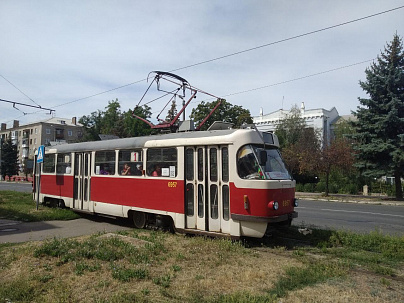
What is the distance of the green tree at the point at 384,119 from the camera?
23.5m

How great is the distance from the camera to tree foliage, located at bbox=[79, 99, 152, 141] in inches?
1967

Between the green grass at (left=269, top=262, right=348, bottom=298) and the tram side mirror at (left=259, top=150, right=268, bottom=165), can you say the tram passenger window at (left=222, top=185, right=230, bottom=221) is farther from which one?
the green grass at (left=269, top=262, right=348, bottom=298)

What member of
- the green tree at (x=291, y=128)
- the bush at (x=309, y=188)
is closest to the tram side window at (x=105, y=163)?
the bush at (x=309, y=188)

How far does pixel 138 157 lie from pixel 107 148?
5.81ft

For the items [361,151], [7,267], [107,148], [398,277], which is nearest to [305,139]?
[361,151]

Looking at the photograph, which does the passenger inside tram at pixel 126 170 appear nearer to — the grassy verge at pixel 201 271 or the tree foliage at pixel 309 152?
the grassy verge at pixel 201 271

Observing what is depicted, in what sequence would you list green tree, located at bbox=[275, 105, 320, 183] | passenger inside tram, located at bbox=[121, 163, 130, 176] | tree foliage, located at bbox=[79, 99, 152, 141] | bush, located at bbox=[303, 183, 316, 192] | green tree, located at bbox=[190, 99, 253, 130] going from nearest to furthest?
passenger inside tram, located at bbox=[121, 163, 130, 176], green tree, located at bbox=[275, 105, 320, 183], bush, located at bbox=[303, 183, 316, 192], green tree, located at bbox=[190, 99, 253, 130], tree foliage, located at bbox=[79, 99, 152, 141]

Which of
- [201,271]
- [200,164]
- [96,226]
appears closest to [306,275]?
[201,271]

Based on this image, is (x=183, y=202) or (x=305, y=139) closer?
(x=183, y=202)

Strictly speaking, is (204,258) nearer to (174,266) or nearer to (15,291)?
(174,266)

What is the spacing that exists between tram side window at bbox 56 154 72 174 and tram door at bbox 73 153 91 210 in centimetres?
48

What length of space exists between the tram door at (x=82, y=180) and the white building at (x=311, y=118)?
39.3 meters

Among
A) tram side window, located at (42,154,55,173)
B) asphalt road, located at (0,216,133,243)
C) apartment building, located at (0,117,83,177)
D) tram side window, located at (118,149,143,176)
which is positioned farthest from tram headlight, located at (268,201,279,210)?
apartment building, located at (0,117,83,177)

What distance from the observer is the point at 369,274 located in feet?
19.1
